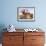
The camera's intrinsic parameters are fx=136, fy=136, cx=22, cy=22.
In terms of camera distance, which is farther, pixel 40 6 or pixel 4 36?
pixel 40 6

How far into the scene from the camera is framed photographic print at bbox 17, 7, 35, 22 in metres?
4.48

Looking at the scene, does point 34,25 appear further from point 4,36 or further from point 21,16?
point 4,36

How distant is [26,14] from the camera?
451 centimetres

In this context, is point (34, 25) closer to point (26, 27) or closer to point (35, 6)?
point (26, 27)

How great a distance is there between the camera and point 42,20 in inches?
178

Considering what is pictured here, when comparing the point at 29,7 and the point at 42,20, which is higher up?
the point at 29,7

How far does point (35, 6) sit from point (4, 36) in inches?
56.7

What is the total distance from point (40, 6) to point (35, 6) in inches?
6.6

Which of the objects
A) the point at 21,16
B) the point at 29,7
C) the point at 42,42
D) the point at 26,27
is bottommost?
the point at 42,42

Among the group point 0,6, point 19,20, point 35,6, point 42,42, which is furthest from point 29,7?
point 42,42

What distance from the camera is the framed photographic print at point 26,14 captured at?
14.7ft

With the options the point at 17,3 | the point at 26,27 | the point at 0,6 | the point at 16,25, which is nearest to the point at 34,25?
the point at 26,27

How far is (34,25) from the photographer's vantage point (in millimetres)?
4547

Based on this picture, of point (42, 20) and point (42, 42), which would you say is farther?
point (42, 20)
